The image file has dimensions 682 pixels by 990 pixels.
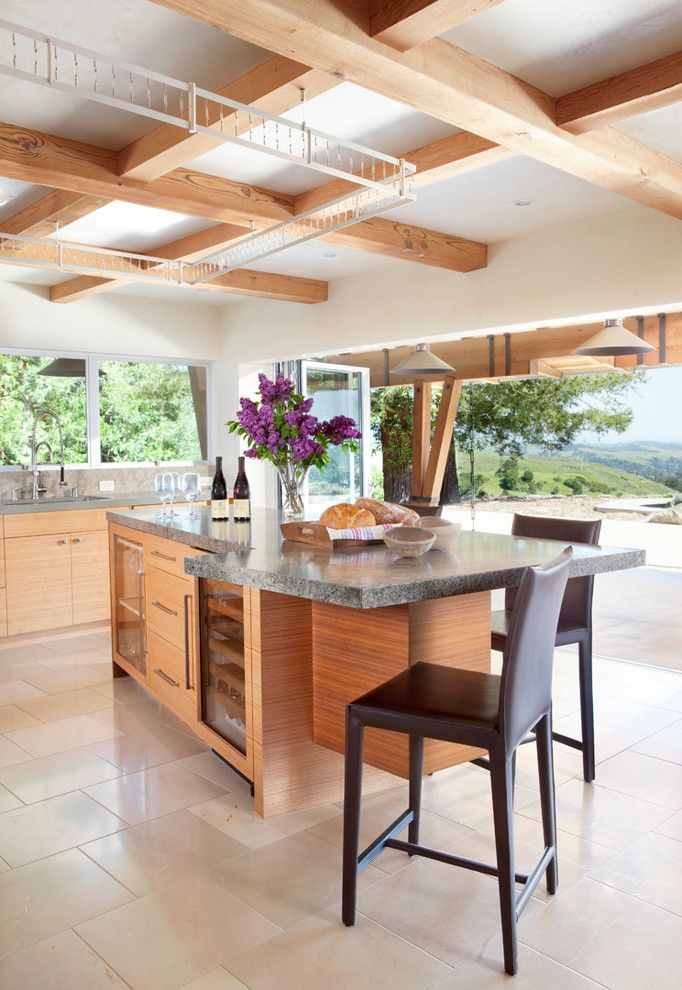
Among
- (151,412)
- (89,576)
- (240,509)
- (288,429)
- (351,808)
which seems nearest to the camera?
(351,808)

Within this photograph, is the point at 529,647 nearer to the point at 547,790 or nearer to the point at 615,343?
the point at 547,790

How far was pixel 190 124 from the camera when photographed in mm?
2312

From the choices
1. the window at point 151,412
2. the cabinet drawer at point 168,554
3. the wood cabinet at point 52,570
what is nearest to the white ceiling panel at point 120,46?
the cabinet drawer at point 168,554

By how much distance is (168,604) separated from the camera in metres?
3.58

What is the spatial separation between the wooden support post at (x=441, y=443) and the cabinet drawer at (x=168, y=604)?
4.74 metres

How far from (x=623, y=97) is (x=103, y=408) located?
503 cm

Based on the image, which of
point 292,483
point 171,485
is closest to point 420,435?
point 171,485

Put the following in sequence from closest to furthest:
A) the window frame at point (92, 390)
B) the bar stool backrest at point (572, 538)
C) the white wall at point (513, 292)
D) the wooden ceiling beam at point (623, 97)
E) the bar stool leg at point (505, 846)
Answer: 1. the bar stool leg at point (505, 846)
2. the wooden ceiling beam at point (623, 97)
3. the bar stool backrest at point (572, 538)
4. the white wall at point (513, 292)
5. the window frame at point (92, 390)

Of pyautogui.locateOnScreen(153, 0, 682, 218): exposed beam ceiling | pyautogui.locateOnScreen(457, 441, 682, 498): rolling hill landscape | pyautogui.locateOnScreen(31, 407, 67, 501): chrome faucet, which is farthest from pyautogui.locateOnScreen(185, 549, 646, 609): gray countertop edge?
pyautogui.locateOnScreen(457, 441, 682, 498): rolling hill landscape

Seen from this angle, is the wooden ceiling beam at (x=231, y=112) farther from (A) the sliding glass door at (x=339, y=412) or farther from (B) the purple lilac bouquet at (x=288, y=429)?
(A) the sliding glass door at (x=339, y=412)

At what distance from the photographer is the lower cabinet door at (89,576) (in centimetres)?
559

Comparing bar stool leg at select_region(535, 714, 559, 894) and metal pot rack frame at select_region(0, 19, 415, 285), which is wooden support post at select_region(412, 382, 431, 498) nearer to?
metal pot rack frame at select_region(0, 19, 415, 285)

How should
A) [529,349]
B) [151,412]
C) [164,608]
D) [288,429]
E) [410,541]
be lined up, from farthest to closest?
1. [529,349]
2. [151,412]
3. [164,608]
4. [288,429]
5. [410,541]

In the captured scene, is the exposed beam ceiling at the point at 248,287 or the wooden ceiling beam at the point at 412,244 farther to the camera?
the exposed beam ceiling at the point at 248,287
